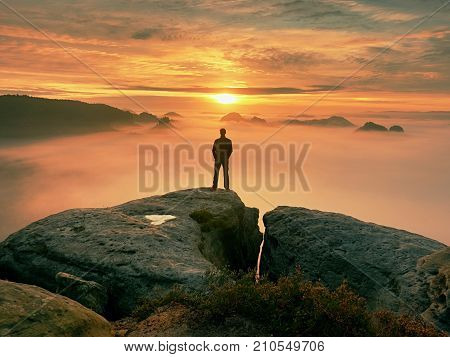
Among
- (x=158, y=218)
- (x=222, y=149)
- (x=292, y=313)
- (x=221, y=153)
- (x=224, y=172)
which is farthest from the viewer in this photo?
(x=224, y=172)

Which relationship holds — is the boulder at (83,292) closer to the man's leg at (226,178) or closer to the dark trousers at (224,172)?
the dark trousers at (224,172)

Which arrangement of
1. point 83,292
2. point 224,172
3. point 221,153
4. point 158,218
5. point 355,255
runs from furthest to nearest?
point 224,172 < point 221,153 < point 158,218 < point 355,255 < point 83,292

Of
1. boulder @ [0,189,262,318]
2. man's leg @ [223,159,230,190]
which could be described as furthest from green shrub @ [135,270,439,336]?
man's leg @ [223,159,230,190]

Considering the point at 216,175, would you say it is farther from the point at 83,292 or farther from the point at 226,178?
the point at 83,292

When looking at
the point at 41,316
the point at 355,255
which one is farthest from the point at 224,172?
the point at 41,316

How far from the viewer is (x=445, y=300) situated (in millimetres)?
16984

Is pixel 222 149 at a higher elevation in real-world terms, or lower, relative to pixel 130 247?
higher

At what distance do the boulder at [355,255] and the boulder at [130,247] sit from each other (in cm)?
284

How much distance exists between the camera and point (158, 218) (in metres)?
24.1

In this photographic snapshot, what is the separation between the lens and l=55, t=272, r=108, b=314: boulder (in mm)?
15836

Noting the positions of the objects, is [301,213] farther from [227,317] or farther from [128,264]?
[227,317]

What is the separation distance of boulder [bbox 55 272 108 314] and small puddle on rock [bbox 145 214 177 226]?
667 centimetres

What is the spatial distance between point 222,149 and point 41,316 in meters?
18.4
